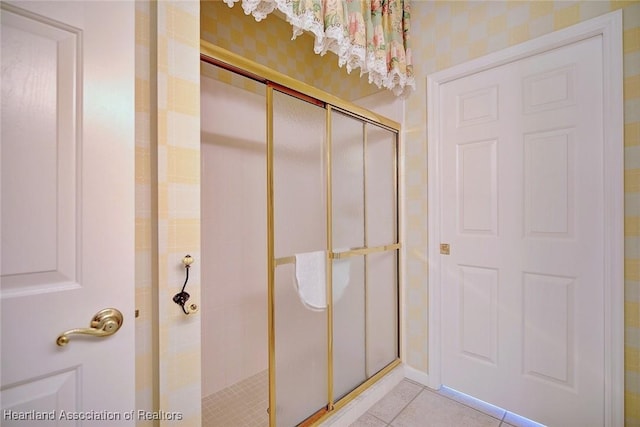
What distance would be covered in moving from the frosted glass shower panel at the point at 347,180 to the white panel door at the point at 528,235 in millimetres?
606

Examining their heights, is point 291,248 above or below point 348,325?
above

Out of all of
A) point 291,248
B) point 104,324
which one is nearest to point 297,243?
point 291,248

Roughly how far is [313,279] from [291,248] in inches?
8.9

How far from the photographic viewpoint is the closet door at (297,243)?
132 centimetres

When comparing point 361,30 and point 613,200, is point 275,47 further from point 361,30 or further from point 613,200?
point 613,200

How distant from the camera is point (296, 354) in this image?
1.40 metres

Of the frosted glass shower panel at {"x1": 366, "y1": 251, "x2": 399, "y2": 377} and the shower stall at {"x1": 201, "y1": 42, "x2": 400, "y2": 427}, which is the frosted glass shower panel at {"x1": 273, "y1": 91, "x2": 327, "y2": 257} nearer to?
the shower stall at {"x1": 201, "y1": 42, "x2": 400, "y2": 427}

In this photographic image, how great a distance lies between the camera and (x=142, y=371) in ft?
2.93

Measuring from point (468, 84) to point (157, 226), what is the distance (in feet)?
6.40

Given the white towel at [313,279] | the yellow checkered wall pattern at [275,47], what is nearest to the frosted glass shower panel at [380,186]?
the white towel at [313,279]

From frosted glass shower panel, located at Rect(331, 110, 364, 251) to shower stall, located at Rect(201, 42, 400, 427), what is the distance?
0.01 metres

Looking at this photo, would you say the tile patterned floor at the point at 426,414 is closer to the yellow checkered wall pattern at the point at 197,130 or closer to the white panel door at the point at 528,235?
the white panel door at the point at 528,235

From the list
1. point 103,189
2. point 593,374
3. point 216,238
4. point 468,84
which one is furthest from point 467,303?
point 103,189

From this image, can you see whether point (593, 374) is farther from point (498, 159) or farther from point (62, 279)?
point (62, 279)
